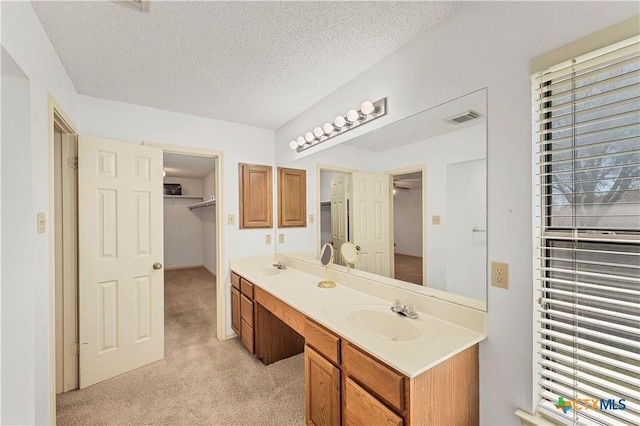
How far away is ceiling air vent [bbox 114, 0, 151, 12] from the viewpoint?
1.31 meters

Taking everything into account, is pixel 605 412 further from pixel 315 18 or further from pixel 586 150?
pixel 315 18

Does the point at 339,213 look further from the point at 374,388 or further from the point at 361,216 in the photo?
the point at 374,388

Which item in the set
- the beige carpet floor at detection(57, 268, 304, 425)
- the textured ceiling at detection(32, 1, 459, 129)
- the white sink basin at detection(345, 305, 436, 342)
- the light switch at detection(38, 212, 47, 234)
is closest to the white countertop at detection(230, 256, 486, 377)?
the white sink basin at detection(345, 305, 436, 342)

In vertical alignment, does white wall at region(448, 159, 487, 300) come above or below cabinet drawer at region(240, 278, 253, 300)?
above

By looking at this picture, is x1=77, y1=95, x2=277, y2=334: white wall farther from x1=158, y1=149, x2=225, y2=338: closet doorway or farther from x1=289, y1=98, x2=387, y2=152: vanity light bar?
x1=158, y1=149, x2=225, y2=338: closet doorway

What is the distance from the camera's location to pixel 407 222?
5.88ft

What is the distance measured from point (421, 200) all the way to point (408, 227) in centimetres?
20

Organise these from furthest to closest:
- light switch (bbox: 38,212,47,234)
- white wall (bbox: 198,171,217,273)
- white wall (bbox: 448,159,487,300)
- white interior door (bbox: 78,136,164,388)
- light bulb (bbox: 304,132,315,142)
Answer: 1. white wall (bbox: 198,171,217,273)
2. light bulb (bbox: 304,132,315,142)
3. white interior door (bbox: 78,136,164,388)
4. light switch (bbox: 38,212,47,234)
5. white wall (bbox: 448,159,487,300)

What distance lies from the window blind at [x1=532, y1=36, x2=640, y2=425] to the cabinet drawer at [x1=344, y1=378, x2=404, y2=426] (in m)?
0.64

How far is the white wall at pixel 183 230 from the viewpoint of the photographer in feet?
22.3

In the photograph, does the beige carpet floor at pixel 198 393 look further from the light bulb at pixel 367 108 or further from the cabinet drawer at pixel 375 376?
the light bulb at pixel 367 108

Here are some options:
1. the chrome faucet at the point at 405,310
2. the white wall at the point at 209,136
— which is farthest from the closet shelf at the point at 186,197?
the chrome faucet at the point at 405,310

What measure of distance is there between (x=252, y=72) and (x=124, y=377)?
267 centimetres

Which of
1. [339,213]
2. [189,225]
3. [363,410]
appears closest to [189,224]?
[189,225]
